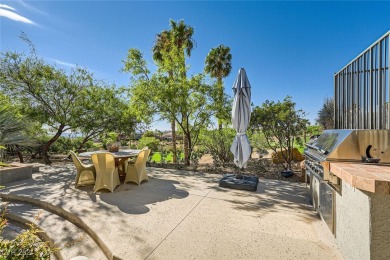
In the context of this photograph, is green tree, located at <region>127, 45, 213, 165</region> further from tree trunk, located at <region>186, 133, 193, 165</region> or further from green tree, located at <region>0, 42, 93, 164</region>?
green tree, located at <region>0, 42, 93, 164</region>

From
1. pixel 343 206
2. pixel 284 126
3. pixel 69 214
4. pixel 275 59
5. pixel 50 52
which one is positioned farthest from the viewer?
pixel 275 59

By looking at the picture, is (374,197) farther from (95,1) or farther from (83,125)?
(83,125)

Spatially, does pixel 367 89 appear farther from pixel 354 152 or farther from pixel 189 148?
pixel 189 148

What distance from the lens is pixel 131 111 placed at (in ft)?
30.4

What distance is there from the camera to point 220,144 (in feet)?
28.4

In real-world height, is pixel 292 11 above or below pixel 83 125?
above

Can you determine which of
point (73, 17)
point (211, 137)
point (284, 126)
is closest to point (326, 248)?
point (284, 126)

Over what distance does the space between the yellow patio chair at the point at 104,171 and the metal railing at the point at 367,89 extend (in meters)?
5.19

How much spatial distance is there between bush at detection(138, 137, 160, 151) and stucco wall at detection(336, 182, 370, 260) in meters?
9.64

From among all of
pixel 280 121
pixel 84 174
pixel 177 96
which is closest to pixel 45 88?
pixel 84 174

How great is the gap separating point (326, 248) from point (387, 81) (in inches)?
90.9

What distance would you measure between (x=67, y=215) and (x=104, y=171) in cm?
131

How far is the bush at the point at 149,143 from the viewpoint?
1084cm

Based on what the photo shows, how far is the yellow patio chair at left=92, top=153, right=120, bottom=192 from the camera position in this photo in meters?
4.67
